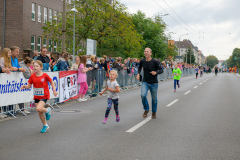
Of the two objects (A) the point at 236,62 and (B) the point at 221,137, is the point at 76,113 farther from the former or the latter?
(A) the point at 236,62

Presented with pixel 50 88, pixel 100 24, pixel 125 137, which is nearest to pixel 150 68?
pixel 125 137

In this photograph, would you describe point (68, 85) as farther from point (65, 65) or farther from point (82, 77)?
point (82, 77)

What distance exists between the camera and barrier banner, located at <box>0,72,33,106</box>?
1020cm

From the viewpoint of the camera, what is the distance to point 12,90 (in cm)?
1064

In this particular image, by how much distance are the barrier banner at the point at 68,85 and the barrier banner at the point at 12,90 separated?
90.3 inches

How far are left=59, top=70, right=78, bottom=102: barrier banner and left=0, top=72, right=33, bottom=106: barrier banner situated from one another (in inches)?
90.3

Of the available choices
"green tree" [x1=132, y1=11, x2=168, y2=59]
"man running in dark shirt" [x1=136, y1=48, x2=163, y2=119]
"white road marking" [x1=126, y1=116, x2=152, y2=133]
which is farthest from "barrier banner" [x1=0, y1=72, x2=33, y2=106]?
"green tree" [x1=132, y1=11, x2=168, y2=59]

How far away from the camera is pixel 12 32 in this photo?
3884cm

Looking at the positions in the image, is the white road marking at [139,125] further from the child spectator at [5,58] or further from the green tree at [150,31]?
the green tree at [150,31]

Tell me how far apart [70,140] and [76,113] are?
4.34 meters

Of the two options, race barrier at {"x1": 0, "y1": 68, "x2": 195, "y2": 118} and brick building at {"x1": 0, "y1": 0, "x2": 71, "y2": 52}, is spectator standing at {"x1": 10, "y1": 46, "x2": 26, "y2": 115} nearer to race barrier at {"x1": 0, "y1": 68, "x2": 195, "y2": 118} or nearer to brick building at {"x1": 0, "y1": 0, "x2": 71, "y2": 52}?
race barrier at {"x1": 0, "y1": 68, "x2": 195, "y2": 118}

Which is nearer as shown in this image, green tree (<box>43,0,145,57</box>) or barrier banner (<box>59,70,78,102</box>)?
barrier banner (<box>59,70,78,102</box>)

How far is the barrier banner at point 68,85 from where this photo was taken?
45.2 feet

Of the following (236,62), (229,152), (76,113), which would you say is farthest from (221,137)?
(236,62)
